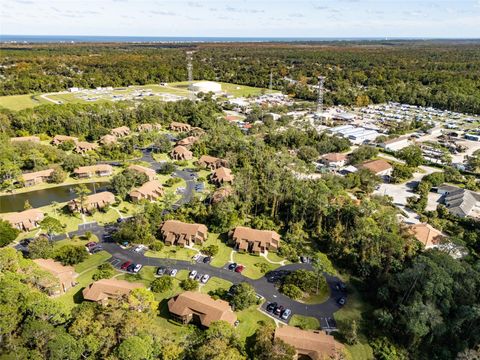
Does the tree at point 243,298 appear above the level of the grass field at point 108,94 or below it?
below

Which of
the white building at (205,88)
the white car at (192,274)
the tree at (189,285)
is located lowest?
the white car at (192,274)

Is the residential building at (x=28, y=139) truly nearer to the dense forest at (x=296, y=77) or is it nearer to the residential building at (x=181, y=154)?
the residential building at (x=181, y=154)

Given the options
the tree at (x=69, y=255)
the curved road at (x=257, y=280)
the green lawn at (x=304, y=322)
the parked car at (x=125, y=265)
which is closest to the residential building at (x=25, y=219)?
the curved road at (x=257, y=280)

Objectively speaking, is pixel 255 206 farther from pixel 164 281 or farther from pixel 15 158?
pixel 15 158

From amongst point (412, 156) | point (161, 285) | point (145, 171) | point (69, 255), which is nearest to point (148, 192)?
point (145, 171)

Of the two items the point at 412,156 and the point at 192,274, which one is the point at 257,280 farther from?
the point at 412,156

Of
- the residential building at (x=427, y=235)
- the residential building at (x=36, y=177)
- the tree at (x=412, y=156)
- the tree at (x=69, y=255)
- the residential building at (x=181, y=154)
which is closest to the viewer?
the tree at (x=69, y=255)
